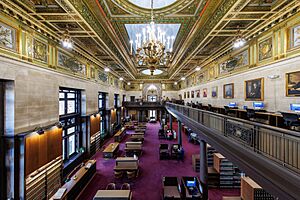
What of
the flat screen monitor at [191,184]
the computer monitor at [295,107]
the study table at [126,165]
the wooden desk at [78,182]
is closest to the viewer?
the computer monitor at [295,107]

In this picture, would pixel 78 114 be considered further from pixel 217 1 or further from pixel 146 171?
pixel 217 1

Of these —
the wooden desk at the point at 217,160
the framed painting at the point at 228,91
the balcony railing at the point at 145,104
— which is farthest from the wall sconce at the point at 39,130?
the balcony railing at the point at 145,104

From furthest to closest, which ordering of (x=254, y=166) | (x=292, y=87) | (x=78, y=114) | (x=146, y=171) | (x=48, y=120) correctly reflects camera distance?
1. (x=78, y=114)
2. (x=146, y=171)
3. (x=48, y=120)
4. (x=292, y=87)
5. (x=254, y=166)

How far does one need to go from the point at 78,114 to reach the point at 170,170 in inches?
265

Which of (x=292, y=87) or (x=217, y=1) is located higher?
(x=217, y=1)

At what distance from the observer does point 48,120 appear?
6047mm

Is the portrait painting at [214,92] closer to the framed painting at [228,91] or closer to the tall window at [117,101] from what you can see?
the framed painting at [228,91]

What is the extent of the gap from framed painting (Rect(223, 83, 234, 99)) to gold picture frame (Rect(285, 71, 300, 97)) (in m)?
3.44

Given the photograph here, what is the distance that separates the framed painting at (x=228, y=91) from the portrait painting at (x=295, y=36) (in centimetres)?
384

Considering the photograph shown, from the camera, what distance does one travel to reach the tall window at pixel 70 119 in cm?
796

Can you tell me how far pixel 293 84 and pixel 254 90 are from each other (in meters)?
1.93

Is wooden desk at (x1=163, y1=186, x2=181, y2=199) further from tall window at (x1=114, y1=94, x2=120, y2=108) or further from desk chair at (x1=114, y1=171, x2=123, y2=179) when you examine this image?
tall window at (x1=114, y1=94, x2=120, y2=108)

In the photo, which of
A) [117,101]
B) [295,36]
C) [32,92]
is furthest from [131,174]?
[117,101]

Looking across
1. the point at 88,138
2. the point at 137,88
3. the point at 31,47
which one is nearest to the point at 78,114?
the point at 88,138
